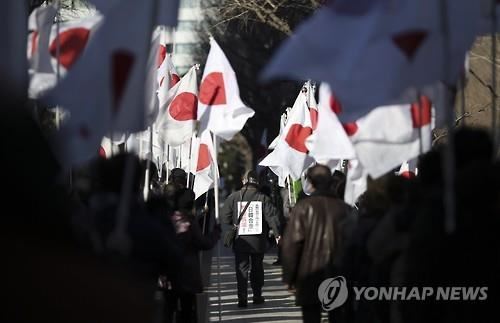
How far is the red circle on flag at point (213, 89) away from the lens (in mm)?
14250

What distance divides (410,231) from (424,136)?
7.46ft

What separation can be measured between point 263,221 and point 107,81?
31.9 ft

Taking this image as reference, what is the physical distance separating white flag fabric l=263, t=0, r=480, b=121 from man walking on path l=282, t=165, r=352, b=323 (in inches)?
127

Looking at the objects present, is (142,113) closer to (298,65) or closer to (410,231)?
(298,65)

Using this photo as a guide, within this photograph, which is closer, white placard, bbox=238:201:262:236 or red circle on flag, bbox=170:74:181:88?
white placard, bbox=238:201:262:236

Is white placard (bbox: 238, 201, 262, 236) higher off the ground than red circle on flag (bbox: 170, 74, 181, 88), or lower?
lower

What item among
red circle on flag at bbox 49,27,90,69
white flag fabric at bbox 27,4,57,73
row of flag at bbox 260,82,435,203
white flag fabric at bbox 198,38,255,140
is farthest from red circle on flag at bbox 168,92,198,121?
red circle on flag at bbox 49,27,90,69

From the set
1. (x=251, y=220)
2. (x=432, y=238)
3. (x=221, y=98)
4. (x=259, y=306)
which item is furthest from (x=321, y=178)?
(x=259, y=306)

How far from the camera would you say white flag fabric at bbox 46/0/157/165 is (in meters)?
7.75

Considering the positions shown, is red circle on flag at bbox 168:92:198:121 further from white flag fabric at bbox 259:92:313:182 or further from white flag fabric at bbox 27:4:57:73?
white flag fabric at bbox 27:4:57:73

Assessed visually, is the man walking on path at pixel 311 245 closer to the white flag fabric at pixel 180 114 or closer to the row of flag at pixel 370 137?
the row of flag at pixel 370 137

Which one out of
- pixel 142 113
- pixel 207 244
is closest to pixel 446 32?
pixel 142 113

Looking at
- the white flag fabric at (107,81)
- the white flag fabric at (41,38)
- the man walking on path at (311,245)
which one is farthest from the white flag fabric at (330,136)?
the white flag fabric at (107,81)

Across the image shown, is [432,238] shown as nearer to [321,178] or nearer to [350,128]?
[321,178]
